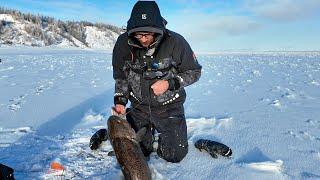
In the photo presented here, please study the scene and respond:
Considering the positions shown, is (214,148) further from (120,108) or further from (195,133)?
(120,108)

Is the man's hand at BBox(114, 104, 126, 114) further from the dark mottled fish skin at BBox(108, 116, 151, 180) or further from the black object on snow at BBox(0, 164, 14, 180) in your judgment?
the black object on snow at BBox(0, 164, 14, 180)

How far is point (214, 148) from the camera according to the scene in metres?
4.15

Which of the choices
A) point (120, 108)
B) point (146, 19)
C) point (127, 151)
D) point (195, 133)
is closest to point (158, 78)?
point (120, 108)

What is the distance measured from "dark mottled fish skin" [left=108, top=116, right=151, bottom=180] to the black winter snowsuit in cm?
91

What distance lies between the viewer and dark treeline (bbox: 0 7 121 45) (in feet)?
270

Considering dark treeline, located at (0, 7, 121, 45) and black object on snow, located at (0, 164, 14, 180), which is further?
dark treeline, located at (0, 7, 121, 45)

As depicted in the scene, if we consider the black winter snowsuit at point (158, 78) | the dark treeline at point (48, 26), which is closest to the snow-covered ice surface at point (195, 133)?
the black winter snowsuit at point (158, 78)

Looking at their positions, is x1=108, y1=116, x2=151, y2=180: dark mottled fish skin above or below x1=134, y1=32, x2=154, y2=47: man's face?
below

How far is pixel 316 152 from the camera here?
418cm

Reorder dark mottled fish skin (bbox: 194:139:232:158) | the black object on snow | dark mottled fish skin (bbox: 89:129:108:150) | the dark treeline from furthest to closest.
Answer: the dark treeline, dark mottled fish skin (bbox: 89:129:108:150), dark mottled fish skin (bbox: 194:139:232:158), the black object on snow

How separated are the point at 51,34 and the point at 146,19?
85.3 metres

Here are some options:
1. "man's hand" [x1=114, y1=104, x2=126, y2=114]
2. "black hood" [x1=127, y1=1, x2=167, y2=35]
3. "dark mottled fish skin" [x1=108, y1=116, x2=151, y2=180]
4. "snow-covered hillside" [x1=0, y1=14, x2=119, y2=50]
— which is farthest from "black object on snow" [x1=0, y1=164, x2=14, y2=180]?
"snow-covered hillside" [x1=0, y1=14, x2=119, y2=50]

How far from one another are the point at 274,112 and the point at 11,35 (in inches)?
3133

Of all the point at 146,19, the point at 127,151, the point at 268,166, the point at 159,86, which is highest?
the point at 146,19
